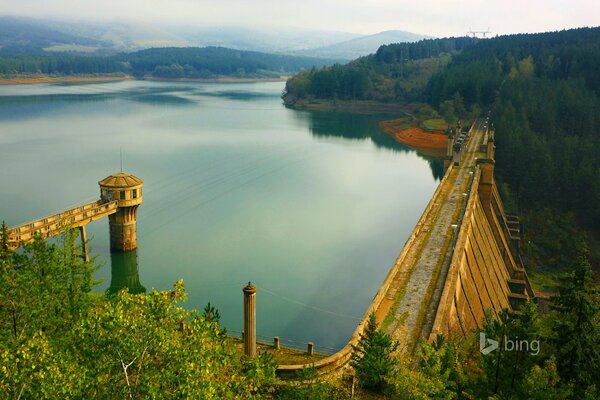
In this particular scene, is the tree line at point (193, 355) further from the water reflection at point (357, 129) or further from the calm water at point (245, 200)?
the water reflection at point (357, 129)

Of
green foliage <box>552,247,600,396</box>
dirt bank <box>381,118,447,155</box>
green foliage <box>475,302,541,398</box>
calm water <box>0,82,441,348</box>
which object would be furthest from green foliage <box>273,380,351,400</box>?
dirt bank <box>381,118,447,155</box>

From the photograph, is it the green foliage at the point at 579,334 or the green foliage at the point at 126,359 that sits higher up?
the green foliage at the point at 126,359

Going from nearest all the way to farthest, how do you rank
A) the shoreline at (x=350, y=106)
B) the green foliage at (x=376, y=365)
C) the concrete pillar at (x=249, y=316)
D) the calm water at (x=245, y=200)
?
the green foliage at (x=376, y=365) < the concrete pillar at (x=249, y=316) < the calm water at (x=245, y=200) < the shoreline at (x=350, y=106)

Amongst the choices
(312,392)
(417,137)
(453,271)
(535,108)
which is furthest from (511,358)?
(417,137)

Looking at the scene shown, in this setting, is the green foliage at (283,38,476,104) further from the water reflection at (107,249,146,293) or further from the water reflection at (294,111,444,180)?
the water reflection at (107,249,146,293)

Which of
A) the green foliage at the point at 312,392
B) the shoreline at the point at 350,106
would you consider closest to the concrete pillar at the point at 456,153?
the green foliage at the point at 312,392

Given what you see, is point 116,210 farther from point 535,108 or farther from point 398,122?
point 398,122

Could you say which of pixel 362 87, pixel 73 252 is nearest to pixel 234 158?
pixel 73 252
